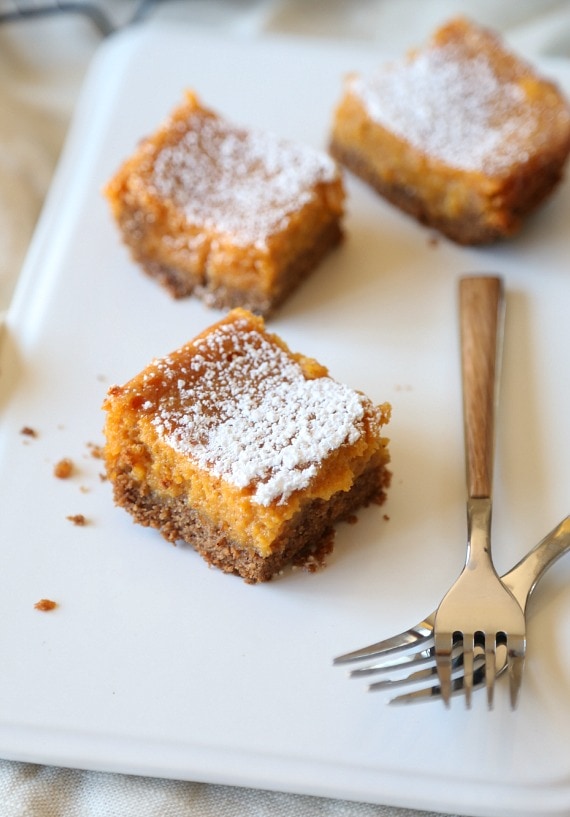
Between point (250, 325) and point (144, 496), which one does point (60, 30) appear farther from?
point (144, 496)

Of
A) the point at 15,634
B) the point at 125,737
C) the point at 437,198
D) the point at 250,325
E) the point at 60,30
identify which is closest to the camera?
the point at 125,737

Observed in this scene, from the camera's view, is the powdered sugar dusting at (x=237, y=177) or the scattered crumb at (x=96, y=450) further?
the powdered sugar dusting at (x=237, y=177)

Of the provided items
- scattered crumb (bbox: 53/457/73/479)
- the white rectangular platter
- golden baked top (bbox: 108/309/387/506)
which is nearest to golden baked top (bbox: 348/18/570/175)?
the white rectangular platter

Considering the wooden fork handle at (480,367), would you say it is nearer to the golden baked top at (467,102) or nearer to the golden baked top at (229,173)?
the golden baked top at (467,102)

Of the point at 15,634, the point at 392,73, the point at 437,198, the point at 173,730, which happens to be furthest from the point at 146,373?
the point at 392,73

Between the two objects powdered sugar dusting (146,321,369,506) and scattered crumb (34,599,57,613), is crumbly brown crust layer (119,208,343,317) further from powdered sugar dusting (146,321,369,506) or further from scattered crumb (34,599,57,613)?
scattered crumb (34,599,57,613)

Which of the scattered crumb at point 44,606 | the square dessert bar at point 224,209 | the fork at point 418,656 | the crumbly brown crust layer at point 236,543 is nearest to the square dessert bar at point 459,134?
the square dessert bar at point 224,209

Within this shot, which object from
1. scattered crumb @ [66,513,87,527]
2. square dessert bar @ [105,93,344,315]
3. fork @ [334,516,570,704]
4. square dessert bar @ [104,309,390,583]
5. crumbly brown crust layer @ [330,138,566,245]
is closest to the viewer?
fork @ [334,516,570,704]
